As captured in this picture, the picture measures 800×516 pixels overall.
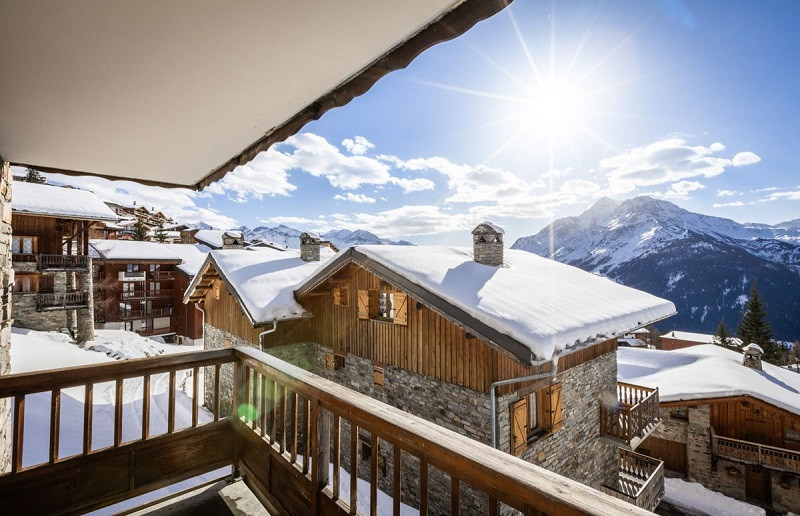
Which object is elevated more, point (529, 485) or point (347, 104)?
point (347, 104)

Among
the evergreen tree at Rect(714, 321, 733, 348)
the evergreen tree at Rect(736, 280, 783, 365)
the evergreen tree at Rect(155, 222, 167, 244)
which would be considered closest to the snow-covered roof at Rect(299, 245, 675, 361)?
the evergreen tree at Rect(736, 280, 783, 365)

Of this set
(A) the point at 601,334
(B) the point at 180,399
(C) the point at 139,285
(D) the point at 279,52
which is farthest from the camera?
(C) the point at 139,285

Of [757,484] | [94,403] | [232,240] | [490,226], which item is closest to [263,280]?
[232,240]

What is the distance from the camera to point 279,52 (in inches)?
66.1

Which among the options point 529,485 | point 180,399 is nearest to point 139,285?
point 180,399

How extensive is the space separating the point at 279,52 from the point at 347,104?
1.46ft

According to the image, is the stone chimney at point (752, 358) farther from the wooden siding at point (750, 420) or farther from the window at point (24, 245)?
the window at point (24, 245)

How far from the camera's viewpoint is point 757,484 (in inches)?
589

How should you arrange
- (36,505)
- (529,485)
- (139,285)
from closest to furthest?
(529,485) < (36,505) < (139,285)

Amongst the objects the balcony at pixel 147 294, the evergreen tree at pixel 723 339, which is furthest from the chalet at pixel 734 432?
the balcony at pixel 147 294

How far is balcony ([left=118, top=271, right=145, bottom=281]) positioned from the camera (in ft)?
86.7

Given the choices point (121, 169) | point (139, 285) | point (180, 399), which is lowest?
point (180, 399)

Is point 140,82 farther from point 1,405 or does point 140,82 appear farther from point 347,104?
point 1,405

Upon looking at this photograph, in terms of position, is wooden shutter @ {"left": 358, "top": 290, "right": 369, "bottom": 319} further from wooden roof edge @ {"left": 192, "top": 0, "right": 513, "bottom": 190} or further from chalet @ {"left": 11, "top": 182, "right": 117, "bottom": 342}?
chalet @ {"left": 11, "top": 182, "right": 117, "bottom": 342}
